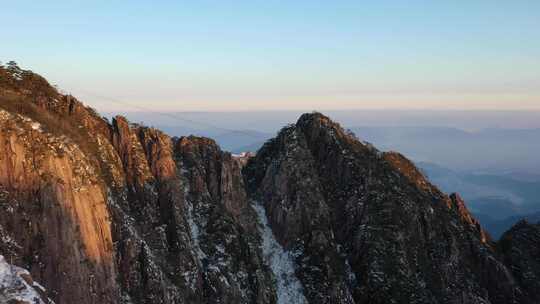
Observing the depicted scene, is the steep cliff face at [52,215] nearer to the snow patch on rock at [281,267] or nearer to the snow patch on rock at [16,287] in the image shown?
the snow patch on rock at [16,287]

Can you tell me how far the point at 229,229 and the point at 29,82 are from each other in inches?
1153

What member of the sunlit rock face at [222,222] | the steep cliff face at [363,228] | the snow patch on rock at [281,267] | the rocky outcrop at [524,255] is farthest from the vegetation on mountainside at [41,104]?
the rocky outcrop at [524,255]

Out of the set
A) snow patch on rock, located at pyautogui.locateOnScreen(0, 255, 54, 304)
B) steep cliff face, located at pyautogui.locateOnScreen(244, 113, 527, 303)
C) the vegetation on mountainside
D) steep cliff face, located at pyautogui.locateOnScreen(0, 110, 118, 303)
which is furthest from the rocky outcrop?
snow patch on rock, located at pyautogui.locateOnScreen(0, 255, 54, 304)

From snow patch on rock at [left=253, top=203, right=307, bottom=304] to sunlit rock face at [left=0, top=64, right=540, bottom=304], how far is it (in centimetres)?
18

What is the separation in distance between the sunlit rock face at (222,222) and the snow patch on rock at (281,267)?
0.58ft

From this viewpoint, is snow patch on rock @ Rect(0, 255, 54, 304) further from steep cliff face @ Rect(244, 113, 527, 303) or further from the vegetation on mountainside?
steep cliff face @ Rect(244, 113, 527, 303)

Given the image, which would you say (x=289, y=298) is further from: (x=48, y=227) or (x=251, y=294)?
(x=48, y=227)

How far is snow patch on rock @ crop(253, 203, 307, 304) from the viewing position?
56562mm

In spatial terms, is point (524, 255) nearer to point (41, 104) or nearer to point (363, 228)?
point (363, 228)

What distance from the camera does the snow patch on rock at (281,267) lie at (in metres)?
56.6

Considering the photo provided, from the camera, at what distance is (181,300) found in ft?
151

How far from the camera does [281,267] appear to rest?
5984 centimetres

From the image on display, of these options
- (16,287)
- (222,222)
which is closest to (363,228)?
(222,222)

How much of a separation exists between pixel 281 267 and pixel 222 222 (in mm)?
10658
